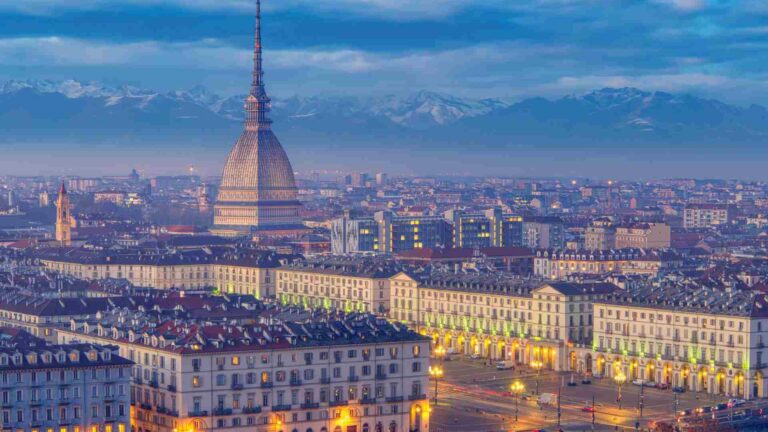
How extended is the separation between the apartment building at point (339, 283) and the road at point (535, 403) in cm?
3042

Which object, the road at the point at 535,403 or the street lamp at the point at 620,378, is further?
the street lamp at the point at 620,378

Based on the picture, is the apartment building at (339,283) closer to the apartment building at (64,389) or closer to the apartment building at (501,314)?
the apartment building at (501,314)

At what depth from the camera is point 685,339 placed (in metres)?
130

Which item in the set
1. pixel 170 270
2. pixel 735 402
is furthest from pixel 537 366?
pixel 170 270

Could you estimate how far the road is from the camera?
112m

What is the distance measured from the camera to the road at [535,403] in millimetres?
112312

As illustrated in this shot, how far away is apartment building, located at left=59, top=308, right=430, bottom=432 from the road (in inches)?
161

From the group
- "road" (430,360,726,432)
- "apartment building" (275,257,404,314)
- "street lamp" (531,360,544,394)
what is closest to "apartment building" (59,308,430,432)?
"road" (430,360,726,432)

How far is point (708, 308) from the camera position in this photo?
423ft

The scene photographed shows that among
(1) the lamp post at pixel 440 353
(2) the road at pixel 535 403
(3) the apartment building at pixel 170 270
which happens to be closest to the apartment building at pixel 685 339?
(2) the road at pixel 535 403

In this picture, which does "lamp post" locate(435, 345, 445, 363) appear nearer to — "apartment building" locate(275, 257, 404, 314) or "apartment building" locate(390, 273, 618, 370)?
"apartment building" locate(390, 273, 618, 370)

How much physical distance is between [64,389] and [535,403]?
113 feet

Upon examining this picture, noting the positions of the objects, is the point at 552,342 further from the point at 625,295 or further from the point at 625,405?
the point at 625,405

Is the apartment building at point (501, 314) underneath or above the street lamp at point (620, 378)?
above
